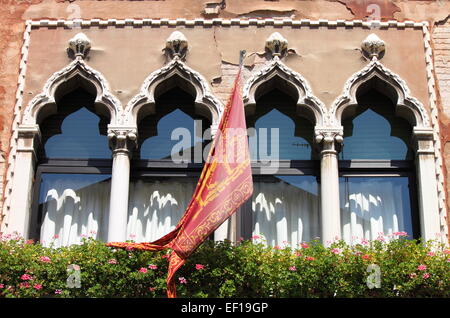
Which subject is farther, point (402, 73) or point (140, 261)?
point (402, 73)

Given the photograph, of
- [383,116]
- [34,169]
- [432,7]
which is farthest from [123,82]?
[432,7]

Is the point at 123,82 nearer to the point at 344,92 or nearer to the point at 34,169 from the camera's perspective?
the point at 34,169

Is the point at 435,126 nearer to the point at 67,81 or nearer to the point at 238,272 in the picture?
the point at 238,272

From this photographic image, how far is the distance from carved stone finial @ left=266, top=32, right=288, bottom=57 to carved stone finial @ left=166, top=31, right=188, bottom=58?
122 centimetres

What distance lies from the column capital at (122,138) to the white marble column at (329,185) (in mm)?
2578

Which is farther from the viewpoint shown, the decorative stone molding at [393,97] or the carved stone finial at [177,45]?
the carved stone finial at [177,45]

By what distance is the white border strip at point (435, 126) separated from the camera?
14408 mm

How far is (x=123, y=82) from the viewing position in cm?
1533

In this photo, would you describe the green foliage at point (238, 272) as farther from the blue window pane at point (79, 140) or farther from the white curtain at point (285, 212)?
the blue window pane at point (79, 140)

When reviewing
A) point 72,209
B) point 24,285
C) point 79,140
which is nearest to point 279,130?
point 79,140

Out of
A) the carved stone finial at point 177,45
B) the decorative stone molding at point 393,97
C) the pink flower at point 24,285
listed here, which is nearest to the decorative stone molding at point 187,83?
the carved stone finial at point 177,45

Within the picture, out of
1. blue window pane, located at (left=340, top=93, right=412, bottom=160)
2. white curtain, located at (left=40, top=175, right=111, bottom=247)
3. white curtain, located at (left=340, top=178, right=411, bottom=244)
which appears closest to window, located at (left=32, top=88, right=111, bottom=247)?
white curtain, located at (left=40, top=175, right=111, bottom=247)

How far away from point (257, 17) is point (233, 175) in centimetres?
360

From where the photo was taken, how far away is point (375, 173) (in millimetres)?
15188
